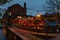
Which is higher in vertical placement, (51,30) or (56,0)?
(56,0)

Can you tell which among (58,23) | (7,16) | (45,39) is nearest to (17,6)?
(7,16)

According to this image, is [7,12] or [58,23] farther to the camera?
[7,12]

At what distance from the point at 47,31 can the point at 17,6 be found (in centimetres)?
5482

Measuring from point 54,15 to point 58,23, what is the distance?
3.95ft

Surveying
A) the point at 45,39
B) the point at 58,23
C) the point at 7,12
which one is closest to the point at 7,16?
the point at 7,12

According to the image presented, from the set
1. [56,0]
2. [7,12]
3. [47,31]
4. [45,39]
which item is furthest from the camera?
[7,12]

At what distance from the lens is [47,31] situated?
71.5 feet

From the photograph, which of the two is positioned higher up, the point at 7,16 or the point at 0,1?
the point at 0,1

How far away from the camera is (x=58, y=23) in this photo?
2455 centimetres

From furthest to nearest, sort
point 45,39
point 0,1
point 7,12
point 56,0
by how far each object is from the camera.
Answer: point 7,12, point 56,0, point 45,39, point 0,1

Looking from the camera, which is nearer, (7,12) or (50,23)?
(50,23)

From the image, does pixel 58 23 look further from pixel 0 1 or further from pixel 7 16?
pixel 7 16

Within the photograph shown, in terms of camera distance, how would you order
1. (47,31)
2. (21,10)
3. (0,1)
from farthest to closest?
(21,10), (47,31), (0,1)

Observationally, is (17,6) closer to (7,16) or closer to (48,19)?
(7,16)
